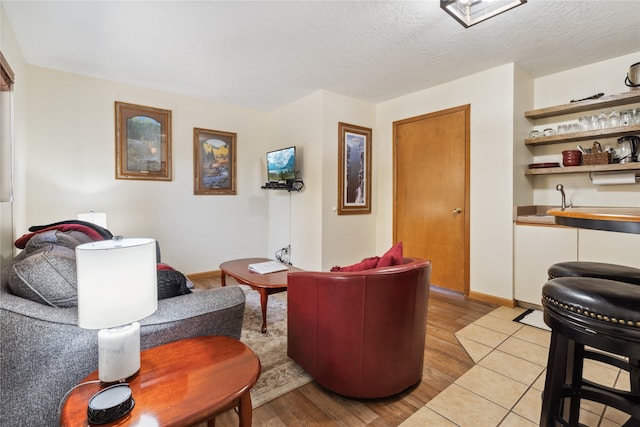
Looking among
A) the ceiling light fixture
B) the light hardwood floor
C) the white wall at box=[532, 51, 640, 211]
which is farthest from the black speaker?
the white wall at box=[532, 51, 640, 211]

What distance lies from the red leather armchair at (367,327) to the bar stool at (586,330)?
1.97ft

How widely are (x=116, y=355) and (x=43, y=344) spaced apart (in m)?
0.29

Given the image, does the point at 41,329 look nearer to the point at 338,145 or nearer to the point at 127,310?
the point at 127,310

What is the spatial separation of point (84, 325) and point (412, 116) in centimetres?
393

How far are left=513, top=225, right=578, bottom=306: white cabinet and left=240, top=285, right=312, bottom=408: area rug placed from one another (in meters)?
2.44

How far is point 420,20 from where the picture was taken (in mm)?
2322

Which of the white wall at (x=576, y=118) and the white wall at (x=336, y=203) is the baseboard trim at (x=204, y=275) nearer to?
the white wall at (x=336, y=203)

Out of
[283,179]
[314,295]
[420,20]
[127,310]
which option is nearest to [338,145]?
[283,179]

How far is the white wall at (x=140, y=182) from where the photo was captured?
3.19m

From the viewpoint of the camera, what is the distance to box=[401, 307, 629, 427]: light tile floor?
5.04 feet

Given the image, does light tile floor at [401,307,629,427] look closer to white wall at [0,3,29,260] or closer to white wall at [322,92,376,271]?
white wall at [322,92,376,271]

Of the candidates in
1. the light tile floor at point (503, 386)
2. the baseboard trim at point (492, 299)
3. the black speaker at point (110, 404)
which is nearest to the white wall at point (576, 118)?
the baseboard trim at point (492, 299)

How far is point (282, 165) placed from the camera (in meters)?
4.22

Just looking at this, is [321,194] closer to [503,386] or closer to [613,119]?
[503,386]
